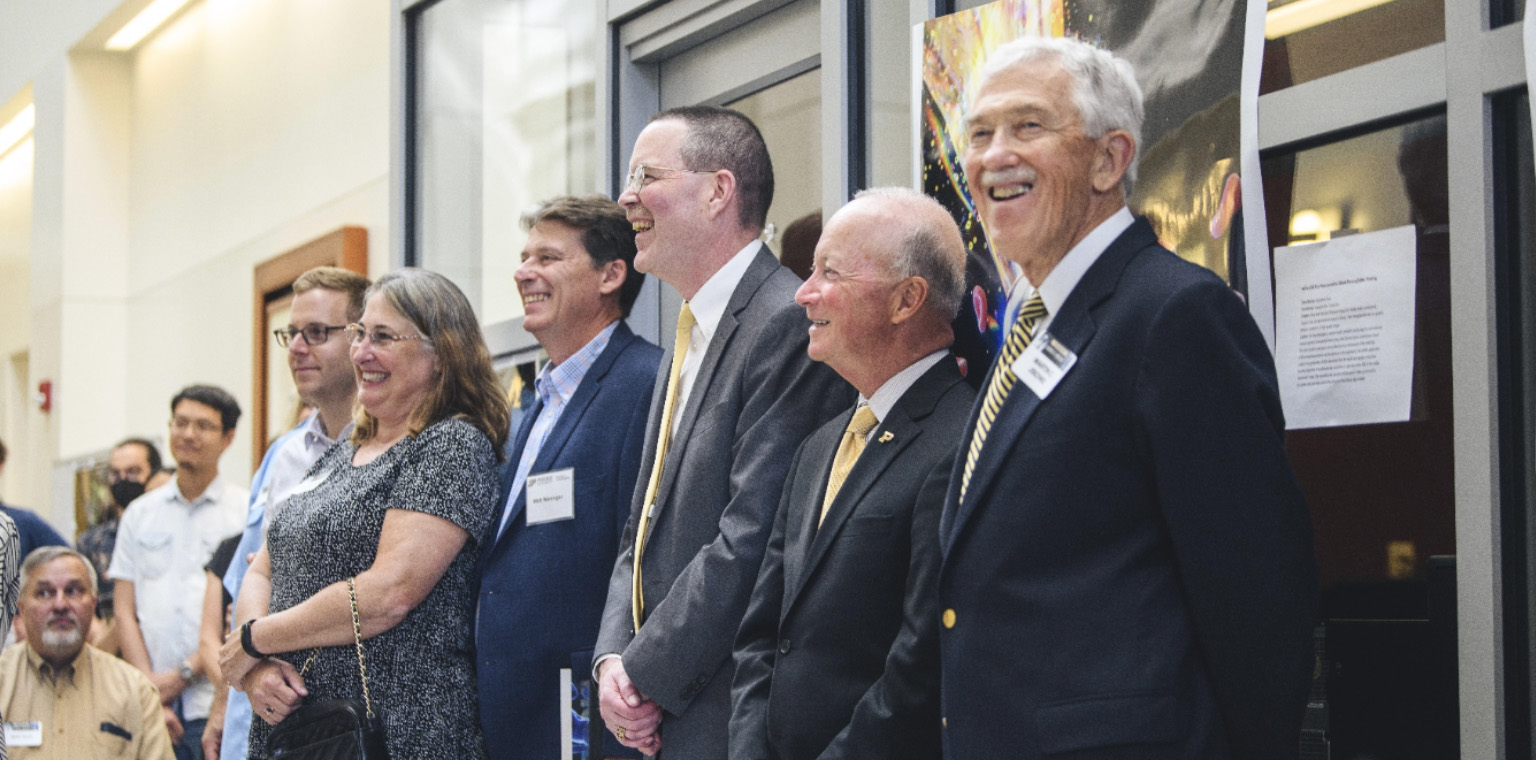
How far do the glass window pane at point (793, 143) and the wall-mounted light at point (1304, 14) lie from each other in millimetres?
1360

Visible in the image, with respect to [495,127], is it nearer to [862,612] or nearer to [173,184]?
[862,612]

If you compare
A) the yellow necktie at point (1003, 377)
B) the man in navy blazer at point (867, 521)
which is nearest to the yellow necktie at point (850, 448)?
the man in navy blazer at point (867, 521)

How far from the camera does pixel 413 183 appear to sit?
17.3 ft

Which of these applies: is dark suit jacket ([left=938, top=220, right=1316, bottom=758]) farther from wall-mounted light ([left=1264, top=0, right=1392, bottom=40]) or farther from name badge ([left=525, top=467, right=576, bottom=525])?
name badge ([left=525, top=467, right=576, bottom=525])

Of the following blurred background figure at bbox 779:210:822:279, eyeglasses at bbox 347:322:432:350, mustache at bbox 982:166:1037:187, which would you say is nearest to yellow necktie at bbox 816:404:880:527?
mustache at bbox 982:166:1037:187

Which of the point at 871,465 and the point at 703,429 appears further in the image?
the point at 703,429

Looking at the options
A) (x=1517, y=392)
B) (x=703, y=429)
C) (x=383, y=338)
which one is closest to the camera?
(x=1517, y=392)

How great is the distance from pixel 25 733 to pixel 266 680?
2072 millimetres

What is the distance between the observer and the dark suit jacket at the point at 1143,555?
5.56 feet

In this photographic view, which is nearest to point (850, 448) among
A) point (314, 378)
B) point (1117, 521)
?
point (1117, 521)

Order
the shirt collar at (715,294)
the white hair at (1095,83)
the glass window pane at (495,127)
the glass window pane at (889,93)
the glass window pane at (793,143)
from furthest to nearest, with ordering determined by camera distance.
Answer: the glass window pane at (495,127)
the glass window pane at (793,143)
the glass window pane at (889,93)
the shirt collar at (715,294)
the white hair at (1095,83)

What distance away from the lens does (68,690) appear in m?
4.87

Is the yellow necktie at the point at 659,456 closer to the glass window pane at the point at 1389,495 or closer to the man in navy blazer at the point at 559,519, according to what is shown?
the man in navy blazer at the point at 559,519

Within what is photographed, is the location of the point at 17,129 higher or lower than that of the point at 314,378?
higher
